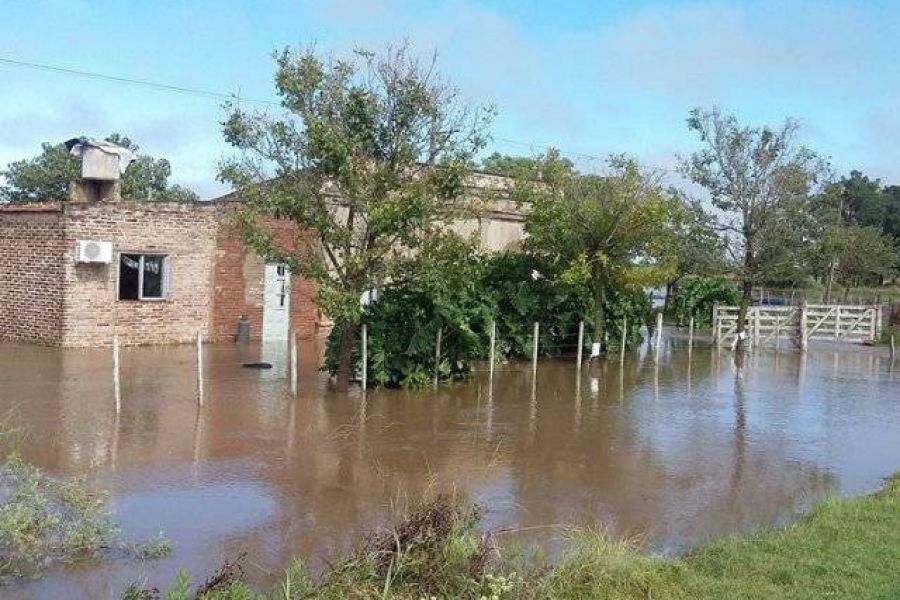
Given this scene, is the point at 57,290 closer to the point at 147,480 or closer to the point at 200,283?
the point at 200,283

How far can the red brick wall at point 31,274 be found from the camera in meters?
20.2

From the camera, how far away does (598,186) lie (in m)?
21.8

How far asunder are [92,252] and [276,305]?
5.51m

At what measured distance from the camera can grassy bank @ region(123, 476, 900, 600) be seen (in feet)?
19.1

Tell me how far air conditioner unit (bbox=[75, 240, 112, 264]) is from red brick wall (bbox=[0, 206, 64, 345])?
0.43m

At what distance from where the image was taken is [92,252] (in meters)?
20.1

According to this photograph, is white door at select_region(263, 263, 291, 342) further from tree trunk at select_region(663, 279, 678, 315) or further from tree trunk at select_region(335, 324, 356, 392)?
tree trunk at select_region(663, 279, 678, 315)

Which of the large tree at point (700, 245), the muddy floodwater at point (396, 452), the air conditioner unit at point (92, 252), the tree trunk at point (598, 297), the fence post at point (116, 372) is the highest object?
the large tree at point (700, 245)

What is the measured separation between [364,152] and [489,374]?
6792 millimetres

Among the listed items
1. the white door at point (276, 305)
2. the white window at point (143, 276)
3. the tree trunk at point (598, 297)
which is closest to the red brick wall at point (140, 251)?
the white window at point (143, 276)

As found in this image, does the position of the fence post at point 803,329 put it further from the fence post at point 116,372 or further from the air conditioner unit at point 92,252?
the fence post at point 116,372

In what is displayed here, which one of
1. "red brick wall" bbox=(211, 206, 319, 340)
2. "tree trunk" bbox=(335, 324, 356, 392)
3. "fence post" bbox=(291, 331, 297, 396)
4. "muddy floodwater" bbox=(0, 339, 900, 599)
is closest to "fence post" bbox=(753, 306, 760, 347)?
"muddy floodwater" bbox=(0, 339, 900, 599)

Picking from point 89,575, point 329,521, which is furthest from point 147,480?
point 89,575

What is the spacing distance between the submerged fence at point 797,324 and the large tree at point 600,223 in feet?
30.0
